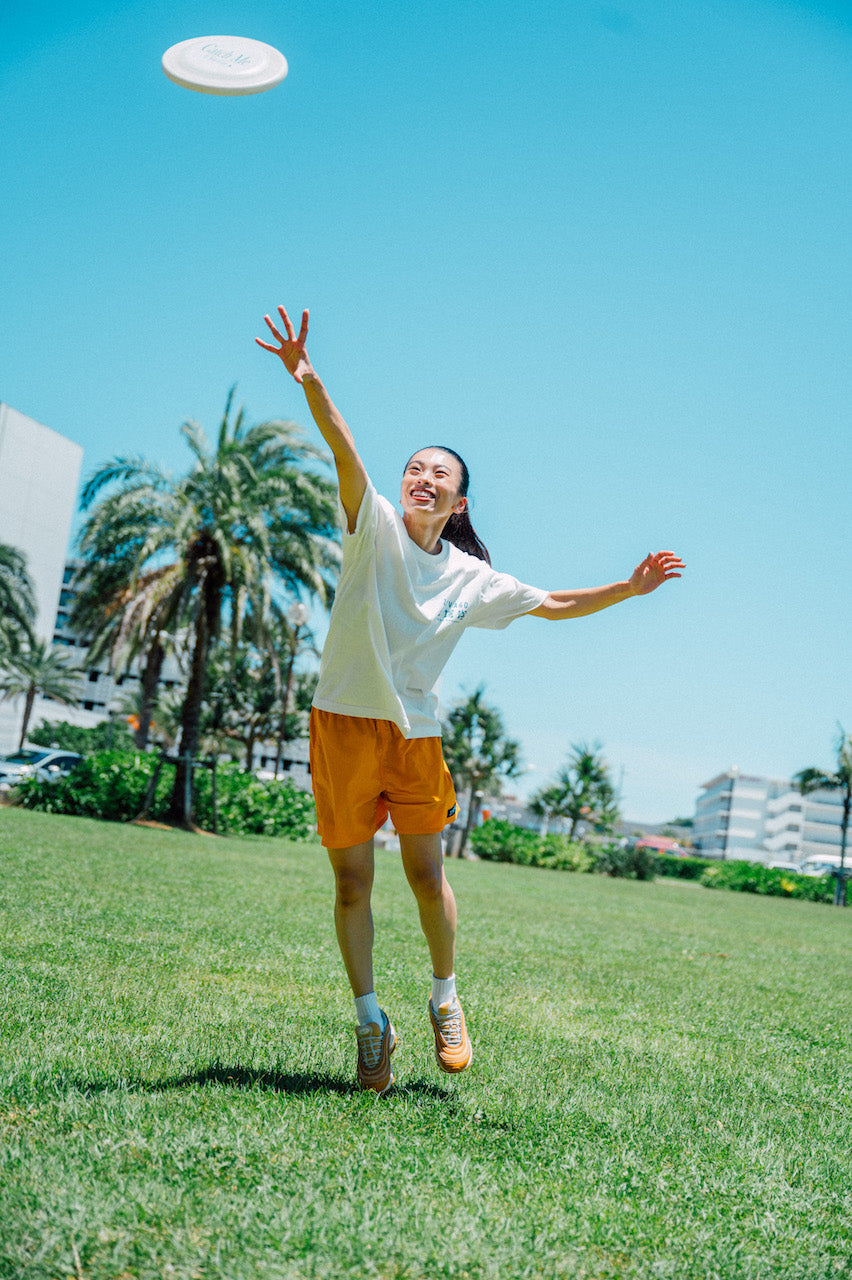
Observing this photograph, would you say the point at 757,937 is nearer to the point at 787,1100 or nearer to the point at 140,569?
the point at 787,1100

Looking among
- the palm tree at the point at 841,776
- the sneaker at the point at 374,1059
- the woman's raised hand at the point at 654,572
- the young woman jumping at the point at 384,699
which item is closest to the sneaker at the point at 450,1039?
the young woman jumping at the point at 384,699

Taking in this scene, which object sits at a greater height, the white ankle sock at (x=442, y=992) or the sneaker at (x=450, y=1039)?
the white ankle sock at (x=442, y=992)

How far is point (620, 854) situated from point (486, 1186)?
3457 cm

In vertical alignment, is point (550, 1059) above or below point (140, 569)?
below

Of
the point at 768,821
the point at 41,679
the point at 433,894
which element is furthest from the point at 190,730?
the point at 768,821

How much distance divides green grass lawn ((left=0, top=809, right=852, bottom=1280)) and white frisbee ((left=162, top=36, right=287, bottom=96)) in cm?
424

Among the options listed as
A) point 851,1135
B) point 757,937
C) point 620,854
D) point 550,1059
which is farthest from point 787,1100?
point 620,854

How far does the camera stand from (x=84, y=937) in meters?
5.57

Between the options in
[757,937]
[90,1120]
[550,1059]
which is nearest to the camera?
[90,1120]

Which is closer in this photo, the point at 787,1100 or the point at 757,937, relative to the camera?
the point at 787,1100

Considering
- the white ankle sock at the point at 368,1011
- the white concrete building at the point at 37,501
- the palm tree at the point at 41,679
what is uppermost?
the white concrete building at the point at 37,501

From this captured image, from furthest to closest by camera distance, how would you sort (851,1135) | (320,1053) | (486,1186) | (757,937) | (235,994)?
(757,937) < (235,994) < (320,1053) < (851,1135) < (486,1186)

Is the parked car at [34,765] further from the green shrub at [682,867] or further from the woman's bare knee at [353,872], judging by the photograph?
the green shrub at [682,867]

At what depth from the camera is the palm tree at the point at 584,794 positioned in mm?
46281
